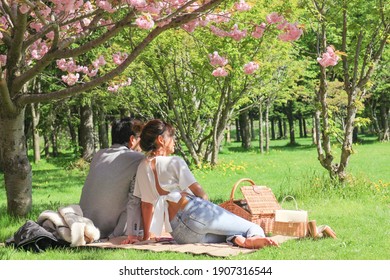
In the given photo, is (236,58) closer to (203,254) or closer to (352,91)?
(352,91)

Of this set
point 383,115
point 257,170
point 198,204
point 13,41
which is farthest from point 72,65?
point 383,115

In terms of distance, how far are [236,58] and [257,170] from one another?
14.9 ft

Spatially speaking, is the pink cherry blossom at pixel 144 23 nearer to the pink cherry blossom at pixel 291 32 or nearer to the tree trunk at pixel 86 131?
the pink cherry blossom at pixel 291 32

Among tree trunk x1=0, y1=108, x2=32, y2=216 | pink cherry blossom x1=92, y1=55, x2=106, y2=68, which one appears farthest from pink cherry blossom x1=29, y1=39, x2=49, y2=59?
tree trunk x1=0, y1=108, x2=32, y2=216

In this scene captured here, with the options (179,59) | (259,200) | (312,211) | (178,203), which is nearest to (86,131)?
(179,59)

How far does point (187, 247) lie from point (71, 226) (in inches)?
44.9

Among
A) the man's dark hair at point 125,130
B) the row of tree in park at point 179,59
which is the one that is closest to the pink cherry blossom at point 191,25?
the row of tree in park at point 179,59

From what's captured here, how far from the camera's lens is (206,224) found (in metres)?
5.54

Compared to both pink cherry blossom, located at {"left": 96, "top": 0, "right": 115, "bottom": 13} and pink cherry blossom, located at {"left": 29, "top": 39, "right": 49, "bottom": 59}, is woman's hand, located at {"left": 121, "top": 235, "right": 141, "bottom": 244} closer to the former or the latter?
pink cherry blossom, located at {"left": 96, "top": 0, "right": 115, "bottom": 13}

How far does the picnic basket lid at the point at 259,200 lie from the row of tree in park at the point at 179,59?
1.77m

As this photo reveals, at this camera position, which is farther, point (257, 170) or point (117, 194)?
point (257, 170)

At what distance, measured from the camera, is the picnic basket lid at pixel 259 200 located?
638cm

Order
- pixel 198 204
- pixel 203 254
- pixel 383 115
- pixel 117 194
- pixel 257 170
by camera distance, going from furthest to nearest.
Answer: pixel 383 115 < pixel 257 170 < pixel 117 194 < pixel 198 204 < pixel 203 254

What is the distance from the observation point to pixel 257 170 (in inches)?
677
